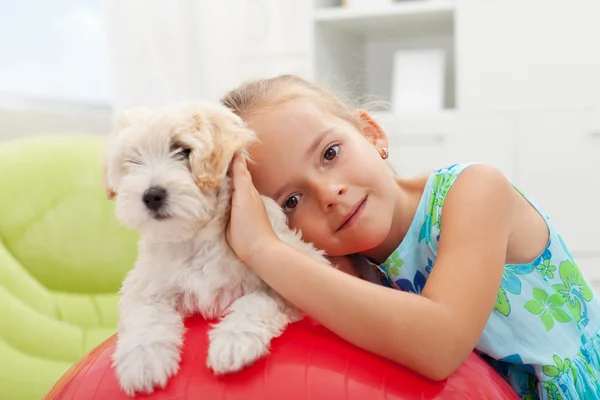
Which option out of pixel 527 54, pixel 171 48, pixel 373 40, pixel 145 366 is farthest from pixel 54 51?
pixel 145 366

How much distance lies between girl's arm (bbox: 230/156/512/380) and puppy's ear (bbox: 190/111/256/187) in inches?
2.1

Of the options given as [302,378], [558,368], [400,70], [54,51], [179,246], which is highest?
[54,51]

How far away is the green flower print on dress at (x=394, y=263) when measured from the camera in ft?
3.66

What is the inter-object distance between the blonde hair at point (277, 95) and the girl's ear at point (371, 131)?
19 millimetres

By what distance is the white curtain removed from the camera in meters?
2.26

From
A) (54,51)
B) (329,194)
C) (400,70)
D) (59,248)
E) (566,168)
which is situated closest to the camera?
(329,194)

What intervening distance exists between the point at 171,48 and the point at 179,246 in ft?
5.38

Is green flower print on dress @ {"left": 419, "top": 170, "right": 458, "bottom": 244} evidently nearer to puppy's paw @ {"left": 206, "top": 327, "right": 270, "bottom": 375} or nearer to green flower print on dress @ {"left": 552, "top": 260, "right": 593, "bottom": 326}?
green flower print on dress @ {"left": 552, "top": 260, "right": 593, "bottom": 326}

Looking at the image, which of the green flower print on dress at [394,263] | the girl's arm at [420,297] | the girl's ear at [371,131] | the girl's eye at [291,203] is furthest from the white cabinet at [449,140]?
the girl's arm at [420,297]

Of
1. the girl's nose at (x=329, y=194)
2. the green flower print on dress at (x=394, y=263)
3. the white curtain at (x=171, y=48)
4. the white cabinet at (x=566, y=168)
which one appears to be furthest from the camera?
the white curtain at (x=171, y=48)

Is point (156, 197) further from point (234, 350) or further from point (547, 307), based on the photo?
point (547, 307)

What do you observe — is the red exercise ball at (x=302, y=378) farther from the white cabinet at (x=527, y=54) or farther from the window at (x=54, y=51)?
the window at (x=54, y=51)

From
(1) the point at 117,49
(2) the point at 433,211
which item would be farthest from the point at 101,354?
(1) the point at 117,49

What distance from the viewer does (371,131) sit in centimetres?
121
